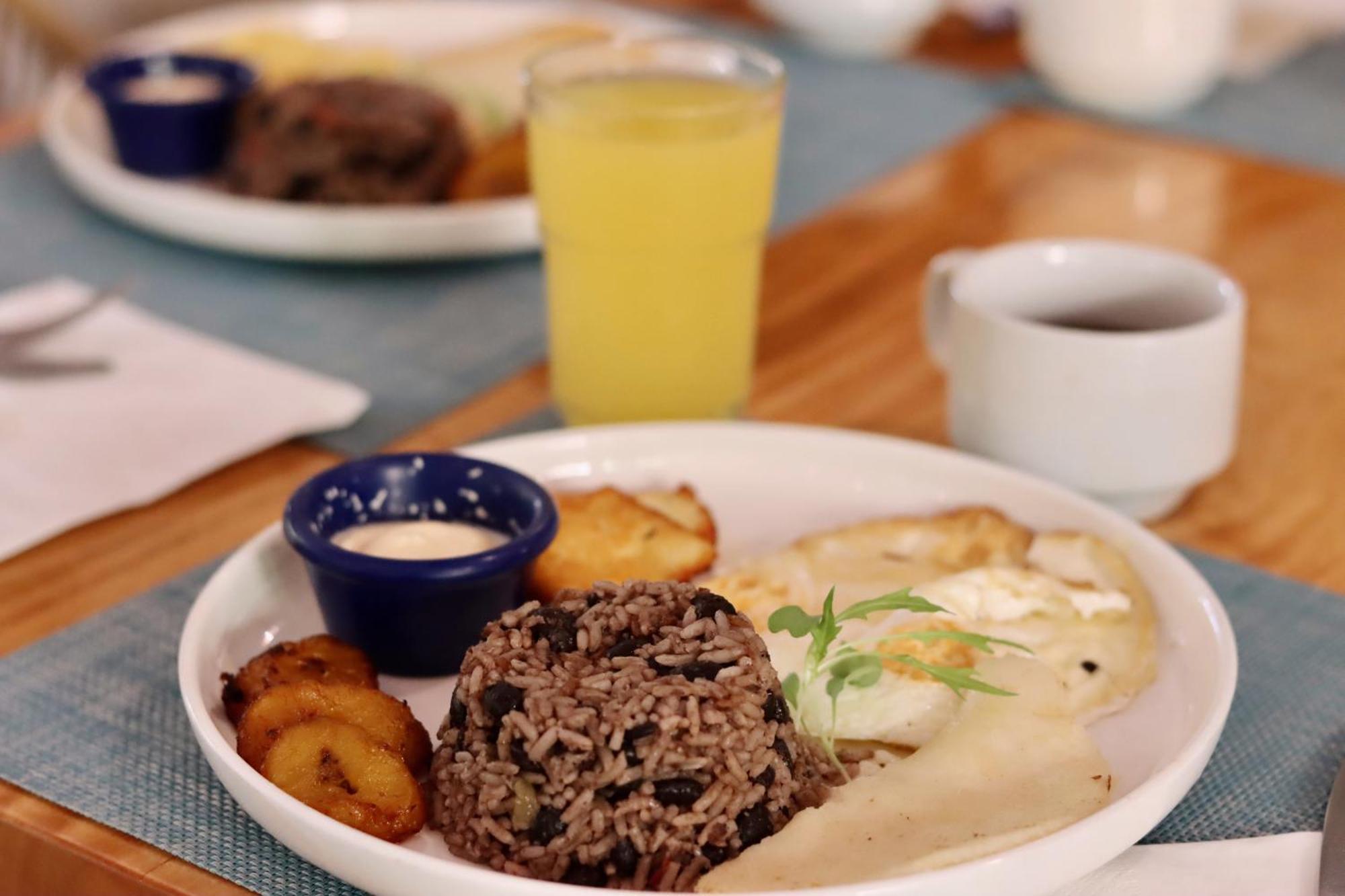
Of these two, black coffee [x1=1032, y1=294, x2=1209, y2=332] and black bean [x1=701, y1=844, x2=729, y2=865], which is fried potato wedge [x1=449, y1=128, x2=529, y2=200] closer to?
black coffee [x1=1032, y1=294, x2=1209, y2=332]

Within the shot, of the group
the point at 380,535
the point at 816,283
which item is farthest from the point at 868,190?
the point at 380,535

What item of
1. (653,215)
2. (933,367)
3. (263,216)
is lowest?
(933,367)

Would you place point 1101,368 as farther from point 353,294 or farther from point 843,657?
point 353,294

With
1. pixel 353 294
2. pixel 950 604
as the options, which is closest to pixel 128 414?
pixel 353 294

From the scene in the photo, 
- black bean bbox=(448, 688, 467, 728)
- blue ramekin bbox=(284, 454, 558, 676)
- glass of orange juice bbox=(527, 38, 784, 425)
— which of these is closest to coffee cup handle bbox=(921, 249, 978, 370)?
glass of orange juice bbox=(527, 38, 784, 425)

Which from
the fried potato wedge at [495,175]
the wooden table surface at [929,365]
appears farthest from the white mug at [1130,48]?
the fried potato wedge at [495,175]
